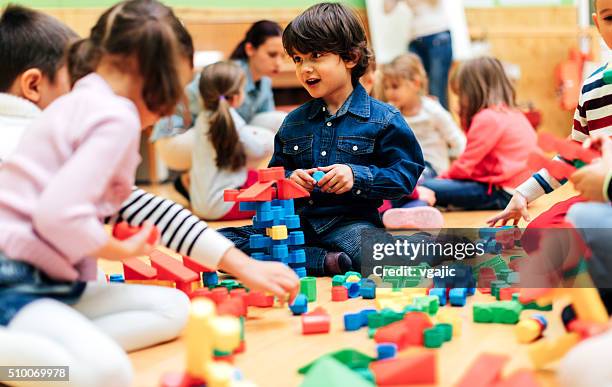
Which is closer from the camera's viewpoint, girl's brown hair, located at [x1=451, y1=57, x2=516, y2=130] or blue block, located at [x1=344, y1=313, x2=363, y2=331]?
blue block, located at [x1=344, y1=313, x2=363, y2=331]

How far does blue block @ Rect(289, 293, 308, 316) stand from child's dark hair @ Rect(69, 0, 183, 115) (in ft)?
1.28

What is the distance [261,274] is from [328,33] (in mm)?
660

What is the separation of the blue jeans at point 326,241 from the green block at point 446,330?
47 centimetres

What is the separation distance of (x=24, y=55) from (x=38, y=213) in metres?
0.53

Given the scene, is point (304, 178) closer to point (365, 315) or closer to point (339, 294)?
point (339, 294)

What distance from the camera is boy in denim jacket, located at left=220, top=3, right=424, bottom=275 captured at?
5.10 feet

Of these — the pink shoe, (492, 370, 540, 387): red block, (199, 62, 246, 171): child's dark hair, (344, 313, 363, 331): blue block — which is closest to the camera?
(492, 370, 540, 387): red block

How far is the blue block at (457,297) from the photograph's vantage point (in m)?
1.26

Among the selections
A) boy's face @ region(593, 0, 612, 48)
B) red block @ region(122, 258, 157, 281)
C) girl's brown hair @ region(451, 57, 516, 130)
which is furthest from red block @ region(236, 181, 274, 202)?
girl's brown hair @ region(451, 57, 516, 130)

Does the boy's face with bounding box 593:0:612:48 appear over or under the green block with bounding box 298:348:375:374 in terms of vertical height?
over

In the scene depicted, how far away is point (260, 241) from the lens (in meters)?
1.45

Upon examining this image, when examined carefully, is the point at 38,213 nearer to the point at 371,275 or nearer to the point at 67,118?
the point at 67,118

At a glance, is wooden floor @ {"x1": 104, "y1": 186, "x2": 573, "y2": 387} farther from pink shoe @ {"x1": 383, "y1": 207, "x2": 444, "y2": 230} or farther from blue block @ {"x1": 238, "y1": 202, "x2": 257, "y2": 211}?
pink shoe @ {"x1": 383, "y1": 207, "x2": 444, "y2": 230}

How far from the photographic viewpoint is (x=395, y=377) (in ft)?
2.82
